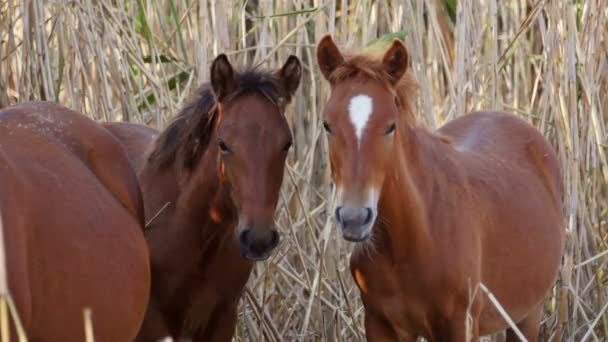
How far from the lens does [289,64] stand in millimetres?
4801

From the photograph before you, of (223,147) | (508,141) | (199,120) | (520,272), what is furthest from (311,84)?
(520,272)

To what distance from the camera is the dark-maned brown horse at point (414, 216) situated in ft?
13.4

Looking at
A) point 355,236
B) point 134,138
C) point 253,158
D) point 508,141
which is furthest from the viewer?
point 508,141

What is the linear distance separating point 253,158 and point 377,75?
0.60m

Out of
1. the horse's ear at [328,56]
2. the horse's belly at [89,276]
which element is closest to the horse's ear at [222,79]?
the horse's ear at [328,56]

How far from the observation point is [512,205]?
5.07 m

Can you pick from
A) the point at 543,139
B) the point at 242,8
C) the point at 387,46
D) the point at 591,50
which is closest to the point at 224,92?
the point at 387,46

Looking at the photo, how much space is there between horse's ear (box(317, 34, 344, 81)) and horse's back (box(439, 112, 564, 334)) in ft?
2.66

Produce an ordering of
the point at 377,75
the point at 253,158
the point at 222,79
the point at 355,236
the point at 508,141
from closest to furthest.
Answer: the point at 355,236 → the point at 377,75 → the point at 253,158 → the point at 222,79 → the point at 508,141

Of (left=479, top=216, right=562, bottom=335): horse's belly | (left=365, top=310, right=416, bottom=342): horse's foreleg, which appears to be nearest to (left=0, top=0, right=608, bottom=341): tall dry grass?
(left=479, top=216, right=562, bottom=335): horse's belly

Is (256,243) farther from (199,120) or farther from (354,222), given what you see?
(199,120)

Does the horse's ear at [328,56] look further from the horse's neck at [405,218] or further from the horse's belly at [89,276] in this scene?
the horse's belly at [89,276]

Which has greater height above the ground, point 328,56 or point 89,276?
point 328,56

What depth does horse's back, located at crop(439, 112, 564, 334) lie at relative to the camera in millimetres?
4816
